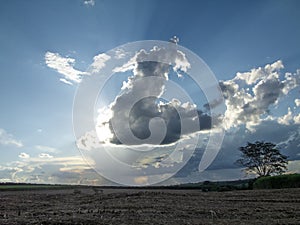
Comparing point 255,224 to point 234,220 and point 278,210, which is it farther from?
point 278,210

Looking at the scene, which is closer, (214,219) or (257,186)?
(214,219)

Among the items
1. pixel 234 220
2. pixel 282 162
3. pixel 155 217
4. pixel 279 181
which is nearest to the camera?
pixel 234 220

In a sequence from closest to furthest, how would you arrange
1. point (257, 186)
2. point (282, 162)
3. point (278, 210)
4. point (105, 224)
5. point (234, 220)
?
point (105, 224), point (234, 220), point (278, 210), point (257, 186), point (282, 162)

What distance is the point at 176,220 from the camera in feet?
49.0

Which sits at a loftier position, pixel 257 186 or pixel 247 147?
pixel 247 147

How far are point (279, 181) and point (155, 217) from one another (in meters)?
36.6

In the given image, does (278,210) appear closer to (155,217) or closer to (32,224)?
(155,217)

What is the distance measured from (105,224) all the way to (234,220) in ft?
18.0

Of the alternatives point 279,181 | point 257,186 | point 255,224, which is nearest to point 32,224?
point 255,224

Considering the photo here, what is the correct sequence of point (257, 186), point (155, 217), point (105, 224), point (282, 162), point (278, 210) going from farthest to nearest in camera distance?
point (282, 162) < point (257, 186) < point (278, 210) < point (155, 217) < point (105, 224)

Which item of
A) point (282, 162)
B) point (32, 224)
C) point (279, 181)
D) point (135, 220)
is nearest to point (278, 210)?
point (135, 220)

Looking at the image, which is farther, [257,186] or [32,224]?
[257,186]

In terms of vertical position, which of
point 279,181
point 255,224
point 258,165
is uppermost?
point 258,165

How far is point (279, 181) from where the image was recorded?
157ft
